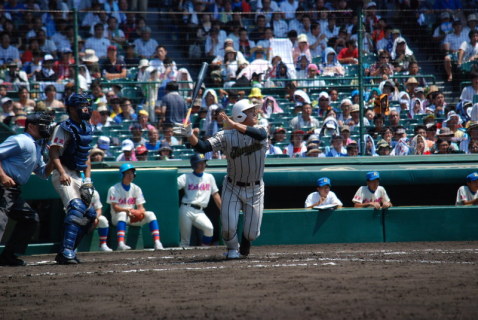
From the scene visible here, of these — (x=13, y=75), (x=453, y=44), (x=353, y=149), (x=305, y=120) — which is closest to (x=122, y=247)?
(x=353, y=149)

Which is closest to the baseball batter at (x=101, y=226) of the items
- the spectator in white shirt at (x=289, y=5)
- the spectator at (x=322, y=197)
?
the spectator at (x=322, y=197)

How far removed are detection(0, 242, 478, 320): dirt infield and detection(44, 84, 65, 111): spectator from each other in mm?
4579

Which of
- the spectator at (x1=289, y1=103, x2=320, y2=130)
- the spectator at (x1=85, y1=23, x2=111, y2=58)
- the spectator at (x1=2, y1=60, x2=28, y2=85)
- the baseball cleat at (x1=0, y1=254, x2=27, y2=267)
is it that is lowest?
the baseball cleat at (x1=0, y1=254, x2=27, y2=267)

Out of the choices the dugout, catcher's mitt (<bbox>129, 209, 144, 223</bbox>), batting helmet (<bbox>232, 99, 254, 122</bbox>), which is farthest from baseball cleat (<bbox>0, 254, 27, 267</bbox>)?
batting helmet (<bbox>232, 99, 254, 122</bbox>)

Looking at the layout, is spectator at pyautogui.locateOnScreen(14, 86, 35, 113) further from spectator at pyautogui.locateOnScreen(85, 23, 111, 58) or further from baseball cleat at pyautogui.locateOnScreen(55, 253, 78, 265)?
baseball cleat at pyautogui.locateOnScreen(55, 253, 78, 265)

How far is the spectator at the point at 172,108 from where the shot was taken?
1307cm

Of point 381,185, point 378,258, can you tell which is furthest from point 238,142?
point 381,185

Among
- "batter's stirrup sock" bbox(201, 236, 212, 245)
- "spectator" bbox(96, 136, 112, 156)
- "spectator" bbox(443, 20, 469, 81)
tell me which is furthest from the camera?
"spectator" bbox(443, 20, 469, 81)

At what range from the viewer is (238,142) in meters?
8.68

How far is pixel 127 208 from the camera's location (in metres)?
10.9

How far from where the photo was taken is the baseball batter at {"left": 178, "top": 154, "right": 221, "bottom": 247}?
11.5 m

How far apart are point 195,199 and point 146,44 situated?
186 inches

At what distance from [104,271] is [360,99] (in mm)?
6091

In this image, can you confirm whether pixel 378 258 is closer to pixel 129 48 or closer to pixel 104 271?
pixel 104 271
